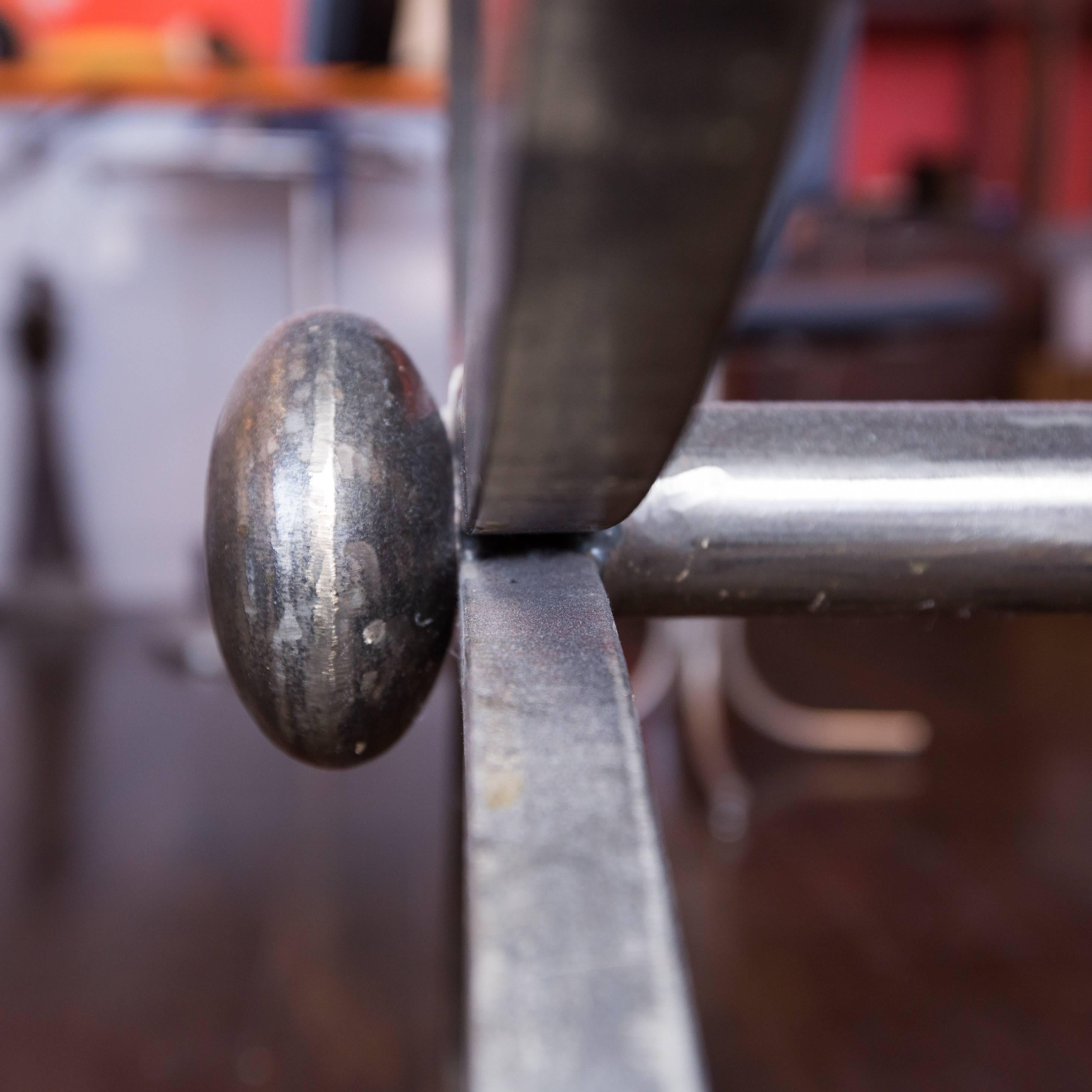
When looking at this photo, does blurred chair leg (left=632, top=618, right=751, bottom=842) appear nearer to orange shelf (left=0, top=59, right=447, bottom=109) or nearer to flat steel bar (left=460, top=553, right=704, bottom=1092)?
orange shelf (left=0, top=59, right=447, bottom=109)

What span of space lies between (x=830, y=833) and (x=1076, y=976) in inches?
13.7

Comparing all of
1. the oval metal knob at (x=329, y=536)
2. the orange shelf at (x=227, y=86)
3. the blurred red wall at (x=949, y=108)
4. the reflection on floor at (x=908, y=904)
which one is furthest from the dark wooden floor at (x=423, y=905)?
the blurred red wall at (x=949, y=108)

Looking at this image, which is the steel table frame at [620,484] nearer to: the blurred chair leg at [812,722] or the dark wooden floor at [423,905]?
the dark wooden floor at [423,905]

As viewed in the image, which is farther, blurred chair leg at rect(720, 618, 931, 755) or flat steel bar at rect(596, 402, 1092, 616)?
blurred chair leg at rect(720, 618, 931, 755)

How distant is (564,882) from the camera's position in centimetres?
→ 14

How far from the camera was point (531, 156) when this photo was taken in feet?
0.34

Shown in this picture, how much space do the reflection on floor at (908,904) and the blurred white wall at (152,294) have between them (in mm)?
1364

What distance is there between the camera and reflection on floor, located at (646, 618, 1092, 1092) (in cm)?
95

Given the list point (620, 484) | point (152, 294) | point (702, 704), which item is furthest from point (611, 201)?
point (152, 294)

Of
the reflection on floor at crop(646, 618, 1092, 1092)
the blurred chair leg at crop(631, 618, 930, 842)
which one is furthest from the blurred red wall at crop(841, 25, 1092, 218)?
the reflection on floor at crop(646, 618, 1092, 1092)

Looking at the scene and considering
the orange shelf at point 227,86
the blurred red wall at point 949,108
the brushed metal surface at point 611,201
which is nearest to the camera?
the brushed metal surface at point 611,201

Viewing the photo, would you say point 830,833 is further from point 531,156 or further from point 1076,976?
point 531,156

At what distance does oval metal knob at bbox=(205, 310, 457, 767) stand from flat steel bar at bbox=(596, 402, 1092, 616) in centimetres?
5

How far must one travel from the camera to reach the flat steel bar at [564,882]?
12cm
